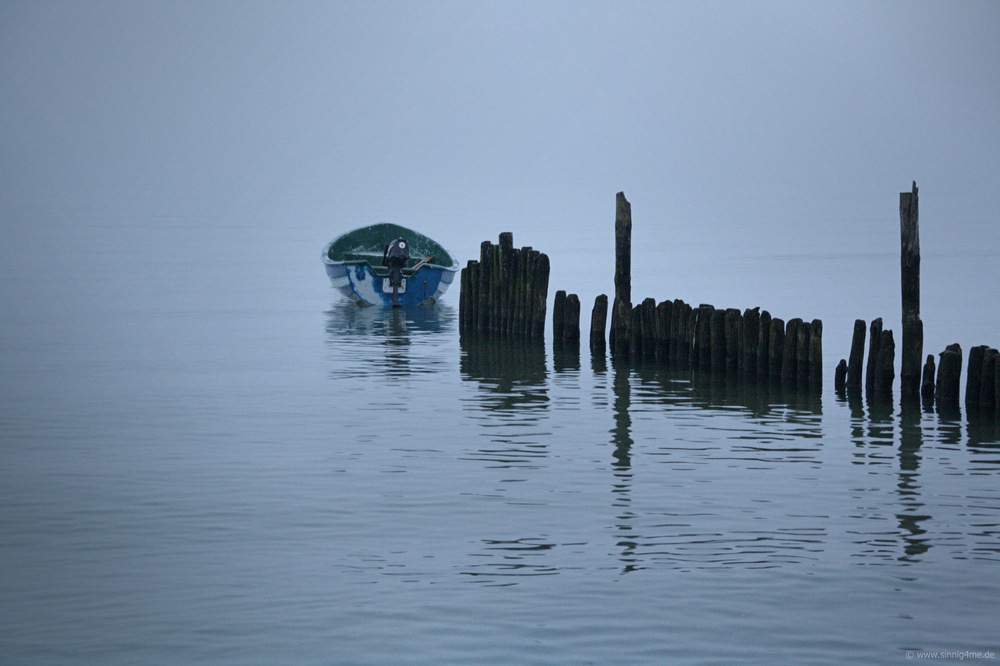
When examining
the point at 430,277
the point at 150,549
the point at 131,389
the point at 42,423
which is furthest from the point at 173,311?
the point at 150,549

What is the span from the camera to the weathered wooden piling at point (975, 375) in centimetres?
1797

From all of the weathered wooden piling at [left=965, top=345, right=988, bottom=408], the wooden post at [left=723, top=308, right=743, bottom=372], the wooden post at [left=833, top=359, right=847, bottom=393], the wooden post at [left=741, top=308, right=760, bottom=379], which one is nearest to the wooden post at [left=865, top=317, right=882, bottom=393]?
the wooden post at [left=833, top=359, right=847, bottom=393]

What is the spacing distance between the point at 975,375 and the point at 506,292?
1169 cm

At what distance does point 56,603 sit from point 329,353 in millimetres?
16614

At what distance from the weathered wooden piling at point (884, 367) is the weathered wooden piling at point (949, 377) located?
790 millimetres

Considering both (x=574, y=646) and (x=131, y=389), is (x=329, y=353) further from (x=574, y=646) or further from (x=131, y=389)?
(x=574, y=646)

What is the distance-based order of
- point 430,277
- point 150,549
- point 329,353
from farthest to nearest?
point 430,277
point 329,353
point 150,549

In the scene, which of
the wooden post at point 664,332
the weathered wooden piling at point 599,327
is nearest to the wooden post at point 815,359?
the wooden post at point 664,332

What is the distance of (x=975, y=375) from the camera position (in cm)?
1812

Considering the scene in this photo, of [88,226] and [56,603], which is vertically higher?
[88,226]

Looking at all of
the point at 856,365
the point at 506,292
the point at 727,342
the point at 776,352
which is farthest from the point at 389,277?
the point at 856,365

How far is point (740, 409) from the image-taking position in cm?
1920

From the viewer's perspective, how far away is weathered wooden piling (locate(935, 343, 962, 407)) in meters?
18.4

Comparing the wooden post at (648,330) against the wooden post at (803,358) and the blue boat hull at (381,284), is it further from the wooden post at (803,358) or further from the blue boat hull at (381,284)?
the blue boat hull at (381,284)
